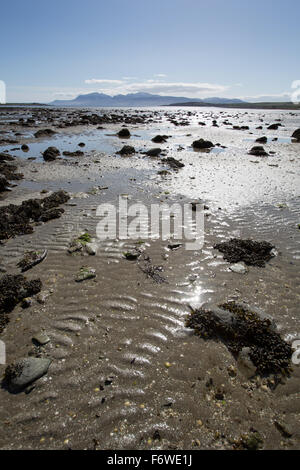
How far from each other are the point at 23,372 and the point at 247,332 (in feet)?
13.7

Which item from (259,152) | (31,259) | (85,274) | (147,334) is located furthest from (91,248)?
(259,152)

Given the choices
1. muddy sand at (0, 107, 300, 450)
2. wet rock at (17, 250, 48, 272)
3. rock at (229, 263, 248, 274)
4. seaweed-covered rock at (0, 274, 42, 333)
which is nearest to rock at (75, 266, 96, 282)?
muddy sand at (0, 107, 300, 450)

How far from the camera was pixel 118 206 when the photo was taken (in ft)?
37.7

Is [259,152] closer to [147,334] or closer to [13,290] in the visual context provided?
[147,334]

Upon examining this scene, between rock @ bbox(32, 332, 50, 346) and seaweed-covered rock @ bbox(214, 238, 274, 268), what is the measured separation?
17.4 ft

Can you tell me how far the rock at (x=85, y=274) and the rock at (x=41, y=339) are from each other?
1.83 metres

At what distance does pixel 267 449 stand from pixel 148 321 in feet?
9.15

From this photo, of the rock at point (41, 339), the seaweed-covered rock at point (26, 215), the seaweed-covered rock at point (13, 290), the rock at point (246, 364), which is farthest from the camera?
the seaweed-covered rock at point (26, 215)

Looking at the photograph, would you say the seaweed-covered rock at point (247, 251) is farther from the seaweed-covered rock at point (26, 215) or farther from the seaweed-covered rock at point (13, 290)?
the seaweed-covered rock at point (26, 215)

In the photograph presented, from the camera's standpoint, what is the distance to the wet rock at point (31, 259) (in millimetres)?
7059

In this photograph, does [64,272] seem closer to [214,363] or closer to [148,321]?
[148,321]

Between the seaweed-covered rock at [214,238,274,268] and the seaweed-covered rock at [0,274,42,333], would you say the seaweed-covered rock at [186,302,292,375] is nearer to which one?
the seaweed-covered rock at [214,238,274,268]

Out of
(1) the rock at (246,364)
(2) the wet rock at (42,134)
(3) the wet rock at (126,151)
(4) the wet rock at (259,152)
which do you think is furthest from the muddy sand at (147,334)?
(2) the wet rock at (42,134)

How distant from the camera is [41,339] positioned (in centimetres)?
485
